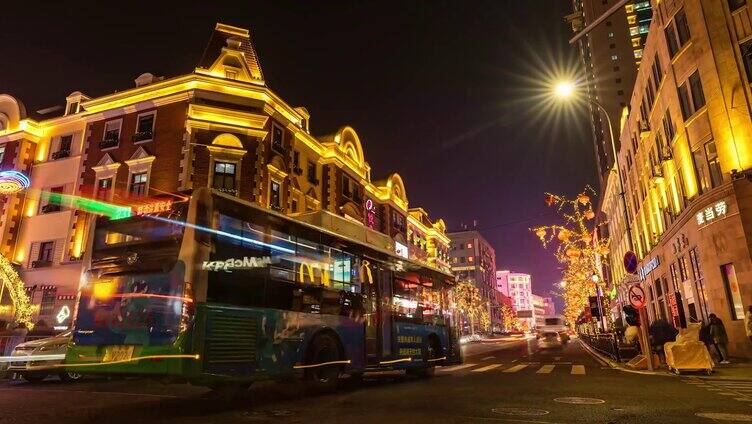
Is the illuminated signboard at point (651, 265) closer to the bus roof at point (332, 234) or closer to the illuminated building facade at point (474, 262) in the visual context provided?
the bus roof at point (332, 234)

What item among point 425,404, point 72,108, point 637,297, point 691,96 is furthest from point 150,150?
point 691,96

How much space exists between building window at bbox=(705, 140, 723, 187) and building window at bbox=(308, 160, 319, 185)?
78.6 feet

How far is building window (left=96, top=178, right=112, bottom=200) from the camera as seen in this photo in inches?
1115

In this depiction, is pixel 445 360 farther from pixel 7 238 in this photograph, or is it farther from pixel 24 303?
pixel 7 238

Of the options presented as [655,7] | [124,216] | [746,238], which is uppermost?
[655,7]

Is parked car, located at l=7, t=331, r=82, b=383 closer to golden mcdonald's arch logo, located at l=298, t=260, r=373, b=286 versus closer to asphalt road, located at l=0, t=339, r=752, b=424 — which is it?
asphalt road, located at l=0, t=339, r=752, b=424

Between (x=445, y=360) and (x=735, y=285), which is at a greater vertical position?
(x=735, y=285)

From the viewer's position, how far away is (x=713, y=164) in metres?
20.7

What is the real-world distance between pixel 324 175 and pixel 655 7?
2394cm

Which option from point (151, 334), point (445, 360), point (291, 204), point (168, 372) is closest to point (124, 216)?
point (151, 334)

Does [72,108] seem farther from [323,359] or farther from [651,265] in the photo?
[651,265]

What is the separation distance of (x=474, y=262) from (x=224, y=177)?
101 meters

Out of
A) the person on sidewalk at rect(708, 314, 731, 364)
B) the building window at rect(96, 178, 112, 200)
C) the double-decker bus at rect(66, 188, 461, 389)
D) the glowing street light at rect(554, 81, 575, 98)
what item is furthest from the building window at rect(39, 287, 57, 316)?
the person on sidewalk at rect(708, 314, 731, 364)

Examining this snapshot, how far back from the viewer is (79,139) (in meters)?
30.8
